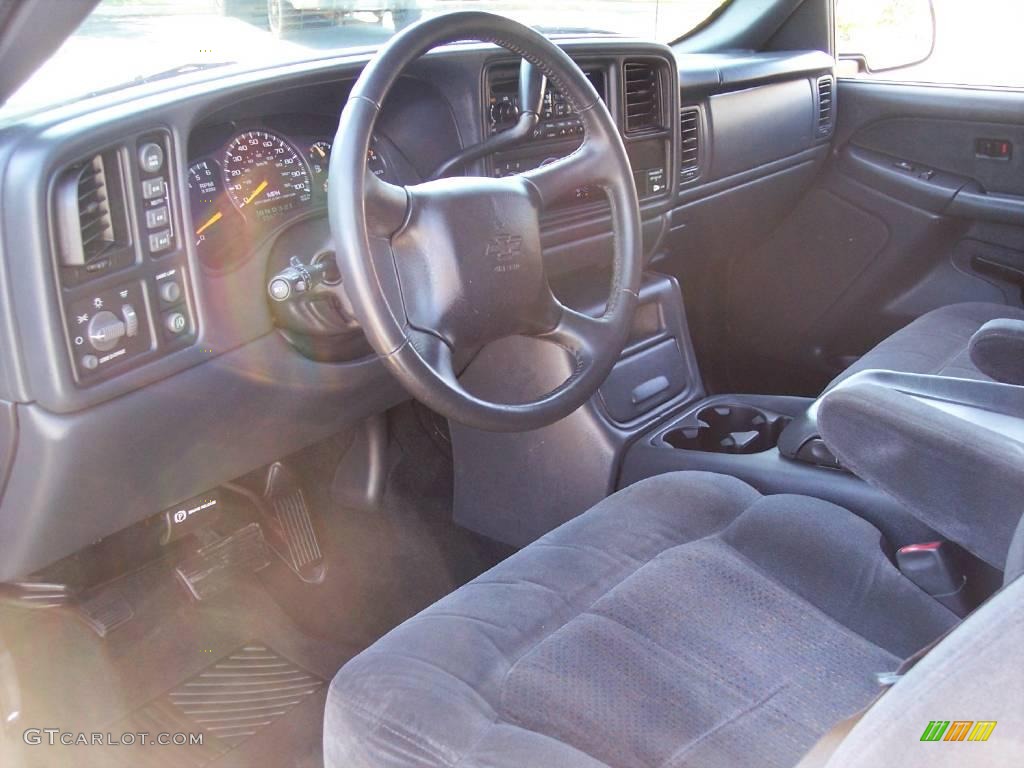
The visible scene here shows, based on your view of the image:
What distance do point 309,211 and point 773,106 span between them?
153cm

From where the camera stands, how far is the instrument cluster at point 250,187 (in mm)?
1514

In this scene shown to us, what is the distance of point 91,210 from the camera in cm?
132

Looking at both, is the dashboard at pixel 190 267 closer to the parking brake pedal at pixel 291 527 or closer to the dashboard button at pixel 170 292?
the dashboard button at pixel 170 292

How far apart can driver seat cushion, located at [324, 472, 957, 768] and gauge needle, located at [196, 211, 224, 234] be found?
605mm

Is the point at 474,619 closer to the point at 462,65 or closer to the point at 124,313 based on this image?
the point at 124,313

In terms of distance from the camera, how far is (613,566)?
1.45 m

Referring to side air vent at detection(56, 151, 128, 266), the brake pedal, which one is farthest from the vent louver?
the brake pedal

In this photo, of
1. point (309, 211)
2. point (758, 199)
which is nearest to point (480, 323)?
point (309, 211)

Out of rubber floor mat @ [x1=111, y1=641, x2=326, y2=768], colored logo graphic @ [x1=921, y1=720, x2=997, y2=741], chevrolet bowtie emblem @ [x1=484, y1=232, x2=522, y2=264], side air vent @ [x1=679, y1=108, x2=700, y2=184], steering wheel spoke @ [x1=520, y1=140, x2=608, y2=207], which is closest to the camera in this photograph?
colored logo graphic @ [x1=921, y1=720, x2=997, y2=741]

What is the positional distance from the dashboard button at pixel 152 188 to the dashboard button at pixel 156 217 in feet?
0.05

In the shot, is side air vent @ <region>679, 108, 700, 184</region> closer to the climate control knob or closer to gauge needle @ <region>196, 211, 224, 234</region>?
gauge needle @ <region>196, 211, 224, 234</region>

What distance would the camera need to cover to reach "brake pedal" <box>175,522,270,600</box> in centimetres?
198

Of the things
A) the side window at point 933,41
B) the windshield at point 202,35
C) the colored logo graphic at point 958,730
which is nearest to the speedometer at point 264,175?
the windshield at point 202,35

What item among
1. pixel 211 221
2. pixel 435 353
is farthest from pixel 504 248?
pixel 211 221
